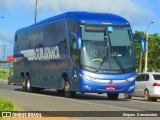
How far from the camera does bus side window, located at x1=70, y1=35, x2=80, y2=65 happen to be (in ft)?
77.8

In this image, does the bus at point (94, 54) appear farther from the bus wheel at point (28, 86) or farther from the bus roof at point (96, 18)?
the bus wheel at point (28, 86)

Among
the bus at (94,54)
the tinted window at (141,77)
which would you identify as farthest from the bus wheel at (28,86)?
the tinted window at (141,77)

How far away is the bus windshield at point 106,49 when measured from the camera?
23.6m

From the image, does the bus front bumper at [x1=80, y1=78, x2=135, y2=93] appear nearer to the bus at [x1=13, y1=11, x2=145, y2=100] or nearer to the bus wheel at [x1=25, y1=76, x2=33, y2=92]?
the bus at [x1=13, y1=11, x2=145, y2=100]

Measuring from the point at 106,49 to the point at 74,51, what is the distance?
156 centimetres

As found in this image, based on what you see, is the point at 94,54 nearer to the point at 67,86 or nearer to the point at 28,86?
the point at 67,86

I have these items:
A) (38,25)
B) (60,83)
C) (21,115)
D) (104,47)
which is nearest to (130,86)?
(104,47)

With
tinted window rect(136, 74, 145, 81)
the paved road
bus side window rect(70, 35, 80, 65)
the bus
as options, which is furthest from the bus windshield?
tinted window rect(136, 74, 145, 81)

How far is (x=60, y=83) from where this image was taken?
85.9 ft

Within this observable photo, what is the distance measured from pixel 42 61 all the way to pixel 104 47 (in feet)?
21.8

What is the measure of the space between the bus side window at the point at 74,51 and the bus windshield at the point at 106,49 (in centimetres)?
32

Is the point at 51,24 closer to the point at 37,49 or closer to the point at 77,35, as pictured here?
the point at 37,49

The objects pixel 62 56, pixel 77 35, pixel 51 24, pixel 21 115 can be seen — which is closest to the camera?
pixel 21 115

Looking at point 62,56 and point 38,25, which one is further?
point 38,25
